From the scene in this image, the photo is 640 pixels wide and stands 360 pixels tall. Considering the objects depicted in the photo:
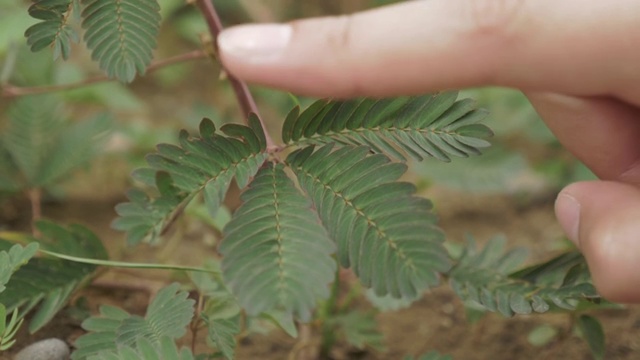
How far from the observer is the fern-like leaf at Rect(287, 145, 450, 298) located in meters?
0.77

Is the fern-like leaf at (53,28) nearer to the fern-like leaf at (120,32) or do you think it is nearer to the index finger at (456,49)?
the fern-like leaf at (120,32)

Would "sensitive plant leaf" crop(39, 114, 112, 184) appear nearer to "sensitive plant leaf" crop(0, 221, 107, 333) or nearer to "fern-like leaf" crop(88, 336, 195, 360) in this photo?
"sensitive plant leaf" crop(0, 221, 107, 333)

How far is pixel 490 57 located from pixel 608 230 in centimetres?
20

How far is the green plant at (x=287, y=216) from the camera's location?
771 millimetres

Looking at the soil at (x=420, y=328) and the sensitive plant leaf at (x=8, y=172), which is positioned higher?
the sensitive plant leaf at (x=8, y=172)

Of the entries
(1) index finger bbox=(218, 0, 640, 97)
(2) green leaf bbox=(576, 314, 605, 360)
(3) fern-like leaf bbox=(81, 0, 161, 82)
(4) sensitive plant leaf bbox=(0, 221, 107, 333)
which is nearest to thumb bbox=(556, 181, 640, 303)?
(1) index finger bbox=(218, 0, 640, 97)

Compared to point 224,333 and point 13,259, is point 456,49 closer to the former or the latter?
point 224,333

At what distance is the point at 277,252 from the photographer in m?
0.77

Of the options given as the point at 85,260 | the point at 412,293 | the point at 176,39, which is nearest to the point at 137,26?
the point at 85,260

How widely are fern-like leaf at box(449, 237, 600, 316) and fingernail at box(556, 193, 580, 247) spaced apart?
0.31 ft

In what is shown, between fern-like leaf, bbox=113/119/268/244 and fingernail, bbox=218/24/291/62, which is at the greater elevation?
fingernail, bbox=218/24/291/62

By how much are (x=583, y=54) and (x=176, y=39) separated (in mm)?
1882

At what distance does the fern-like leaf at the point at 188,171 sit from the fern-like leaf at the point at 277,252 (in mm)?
42

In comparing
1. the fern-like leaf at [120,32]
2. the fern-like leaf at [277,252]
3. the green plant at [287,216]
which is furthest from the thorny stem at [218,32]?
the fern-like leaf at [277,252]
